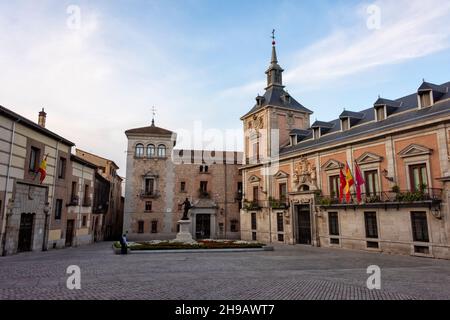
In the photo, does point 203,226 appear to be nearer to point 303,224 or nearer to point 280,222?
point 280,222

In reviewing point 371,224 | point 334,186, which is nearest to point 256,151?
point 334,186

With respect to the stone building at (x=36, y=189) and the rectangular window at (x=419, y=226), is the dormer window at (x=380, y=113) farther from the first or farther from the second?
the stone building at (x=36, y=189)

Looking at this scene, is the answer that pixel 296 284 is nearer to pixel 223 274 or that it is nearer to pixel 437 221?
pixel 223 274

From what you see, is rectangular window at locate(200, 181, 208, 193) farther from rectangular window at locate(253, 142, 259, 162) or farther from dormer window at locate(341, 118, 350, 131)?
dormer window at locate(341, 118, 350, 131)

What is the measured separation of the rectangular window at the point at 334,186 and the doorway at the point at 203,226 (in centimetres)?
1678

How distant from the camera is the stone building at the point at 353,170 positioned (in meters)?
18.8

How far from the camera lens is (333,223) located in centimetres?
2536

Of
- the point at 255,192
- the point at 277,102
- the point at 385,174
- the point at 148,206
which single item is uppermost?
the point at 277,102

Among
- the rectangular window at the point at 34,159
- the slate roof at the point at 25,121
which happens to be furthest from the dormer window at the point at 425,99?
the rectangular window at the point at 34,159

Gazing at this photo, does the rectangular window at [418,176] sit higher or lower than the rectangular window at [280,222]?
higher

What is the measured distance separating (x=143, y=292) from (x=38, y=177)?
15061mm

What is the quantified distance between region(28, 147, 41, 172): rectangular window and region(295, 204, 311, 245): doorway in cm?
2149

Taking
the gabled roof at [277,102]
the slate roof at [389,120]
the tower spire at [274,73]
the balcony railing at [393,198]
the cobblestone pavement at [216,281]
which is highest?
the tower spire at [274,73]

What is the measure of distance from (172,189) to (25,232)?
63.6ft
